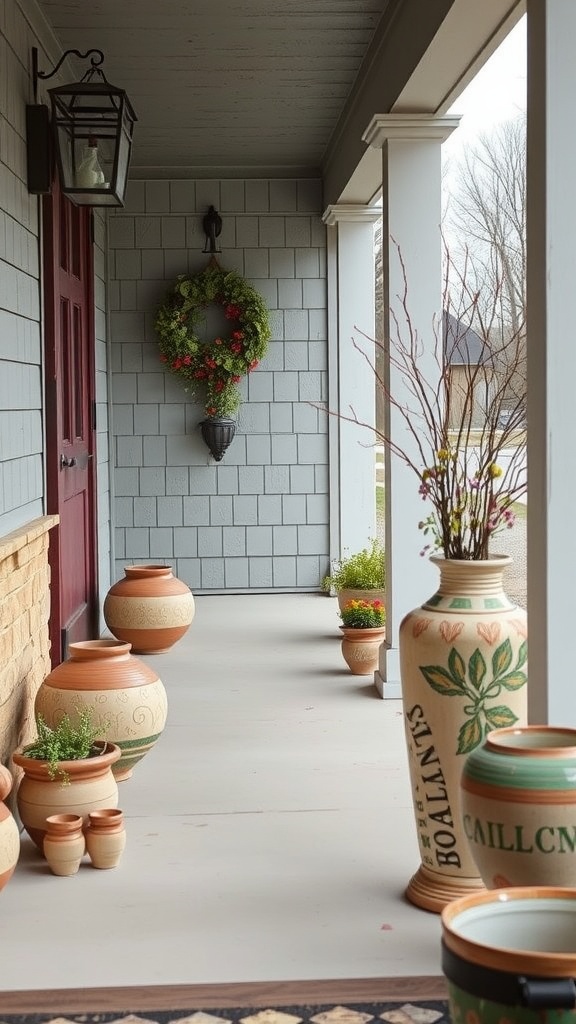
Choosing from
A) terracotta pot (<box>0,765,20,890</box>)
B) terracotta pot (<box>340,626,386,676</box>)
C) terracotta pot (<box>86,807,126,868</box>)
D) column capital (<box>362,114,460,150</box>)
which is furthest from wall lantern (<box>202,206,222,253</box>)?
terracotta pot (<box>0,765,20,890</box>)

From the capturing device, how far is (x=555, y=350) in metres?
2.79

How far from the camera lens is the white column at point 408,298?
5426 mm

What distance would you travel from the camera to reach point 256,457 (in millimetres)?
8703

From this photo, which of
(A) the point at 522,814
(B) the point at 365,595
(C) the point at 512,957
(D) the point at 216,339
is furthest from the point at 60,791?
(D) the point at 216,339

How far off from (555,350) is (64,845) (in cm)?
180

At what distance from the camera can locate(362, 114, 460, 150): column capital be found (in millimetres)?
5305

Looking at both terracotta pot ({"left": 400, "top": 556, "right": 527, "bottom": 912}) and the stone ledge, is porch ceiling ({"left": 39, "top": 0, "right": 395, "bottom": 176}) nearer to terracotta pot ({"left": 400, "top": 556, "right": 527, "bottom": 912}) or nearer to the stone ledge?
the stone ledge

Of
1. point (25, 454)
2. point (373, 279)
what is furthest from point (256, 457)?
point (25, 454)

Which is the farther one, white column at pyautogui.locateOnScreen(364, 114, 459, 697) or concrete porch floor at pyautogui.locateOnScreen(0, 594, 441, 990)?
white column at pyautogui.locateOnScreen(364, 114, 459, 697)

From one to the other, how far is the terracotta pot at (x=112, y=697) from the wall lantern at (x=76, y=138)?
1878 mm

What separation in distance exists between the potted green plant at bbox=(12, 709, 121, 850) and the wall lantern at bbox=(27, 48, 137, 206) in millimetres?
2264

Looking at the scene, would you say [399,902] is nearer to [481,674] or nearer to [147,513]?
[481,674]

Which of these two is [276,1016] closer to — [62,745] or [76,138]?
[62,745]

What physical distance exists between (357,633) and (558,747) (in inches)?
145
